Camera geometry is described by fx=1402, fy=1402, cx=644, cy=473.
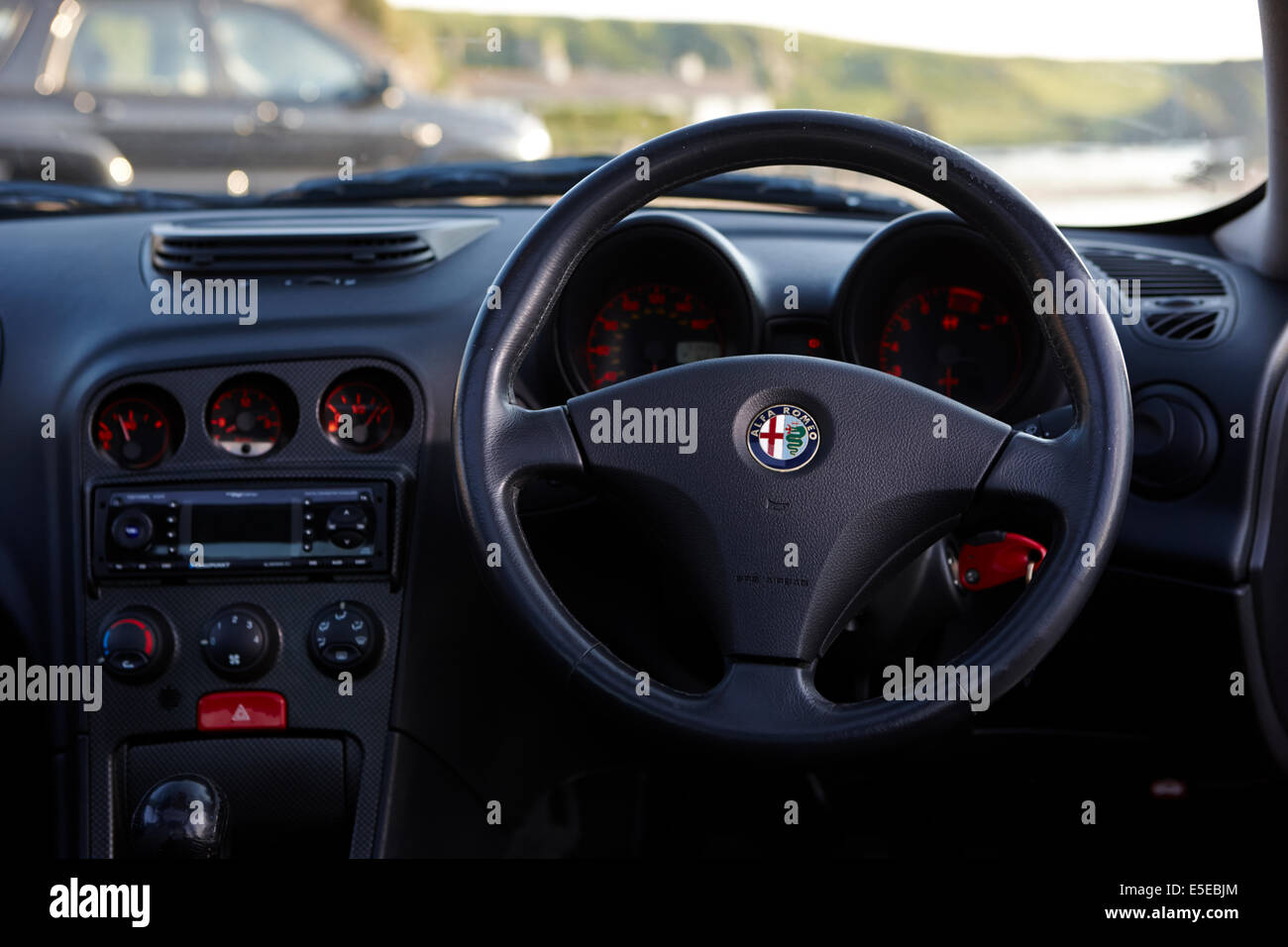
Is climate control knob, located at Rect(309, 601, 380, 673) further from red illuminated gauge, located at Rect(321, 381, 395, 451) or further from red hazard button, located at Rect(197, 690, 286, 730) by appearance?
red illuminated gauge, located at Rect(321, 381, 395, 451)

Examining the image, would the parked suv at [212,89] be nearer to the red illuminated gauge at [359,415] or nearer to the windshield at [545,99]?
the windshield at [545,99]

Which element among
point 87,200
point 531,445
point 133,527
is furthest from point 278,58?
point 531,445

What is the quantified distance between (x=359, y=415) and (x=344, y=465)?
0.09m

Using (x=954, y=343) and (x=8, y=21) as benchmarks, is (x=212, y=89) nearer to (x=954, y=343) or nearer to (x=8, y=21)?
(x=8, y=21)

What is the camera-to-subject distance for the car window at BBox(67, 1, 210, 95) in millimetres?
A: 6941

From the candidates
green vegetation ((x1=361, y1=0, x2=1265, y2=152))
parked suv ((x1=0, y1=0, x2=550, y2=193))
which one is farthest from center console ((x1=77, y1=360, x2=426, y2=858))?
parked suv ((x1=0, y1=0, x2=550, y2=193))

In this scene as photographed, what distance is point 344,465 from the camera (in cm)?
230

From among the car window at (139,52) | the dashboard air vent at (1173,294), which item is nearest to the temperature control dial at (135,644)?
the dashboard air vent at (1173,294)

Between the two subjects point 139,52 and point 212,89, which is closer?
point 139,52

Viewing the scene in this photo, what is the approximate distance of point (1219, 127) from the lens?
9.07 ft

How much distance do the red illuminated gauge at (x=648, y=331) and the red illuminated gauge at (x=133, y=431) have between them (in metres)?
0.73
